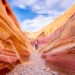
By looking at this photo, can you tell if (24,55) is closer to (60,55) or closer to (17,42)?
(17,42)

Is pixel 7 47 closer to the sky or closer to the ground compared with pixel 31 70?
closer to the sky

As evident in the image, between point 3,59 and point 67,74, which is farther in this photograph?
point 67,74

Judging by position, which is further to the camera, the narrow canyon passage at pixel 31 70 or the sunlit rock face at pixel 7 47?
the narrow canyon passage at pixel 31 70

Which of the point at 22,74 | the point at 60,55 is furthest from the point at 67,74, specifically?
the point at 22,74

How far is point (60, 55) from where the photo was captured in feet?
18.7

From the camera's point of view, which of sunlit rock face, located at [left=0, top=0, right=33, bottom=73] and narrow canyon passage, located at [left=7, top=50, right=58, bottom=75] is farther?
narrow canyon passage, located at [left=7, top=50, right=58, bottom=75]

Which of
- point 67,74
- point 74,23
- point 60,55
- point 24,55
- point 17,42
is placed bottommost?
point 67,74

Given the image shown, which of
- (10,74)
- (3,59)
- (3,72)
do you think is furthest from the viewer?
(10,74)

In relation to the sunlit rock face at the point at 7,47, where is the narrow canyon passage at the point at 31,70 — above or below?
below

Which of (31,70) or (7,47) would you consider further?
(31,70)

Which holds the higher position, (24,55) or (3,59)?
(24,55)

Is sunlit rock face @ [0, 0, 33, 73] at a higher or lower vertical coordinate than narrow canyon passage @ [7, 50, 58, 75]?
higher

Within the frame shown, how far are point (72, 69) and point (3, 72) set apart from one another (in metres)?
3.08

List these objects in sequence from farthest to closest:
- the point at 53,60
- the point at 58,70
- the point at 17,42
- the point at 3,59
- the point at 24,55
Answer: the point at 24,55 < the point at 17,42 < the point at 53,60 < the point at 58,70 < the point at 3,59
